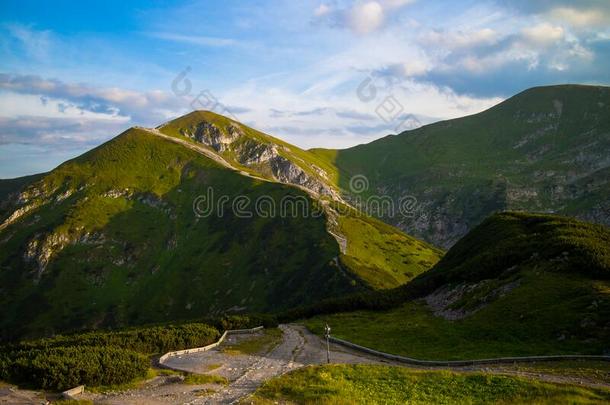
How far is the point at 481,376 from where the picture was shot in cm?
3384

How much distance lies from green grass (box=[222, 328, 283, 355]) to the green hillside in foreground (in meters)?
7.77

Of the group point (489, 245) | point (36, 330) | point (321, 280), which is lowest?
point (36, 330)

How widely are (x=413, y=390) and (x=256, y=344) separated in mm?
28772

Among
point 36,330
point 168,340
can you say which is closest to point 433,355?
point 168,340

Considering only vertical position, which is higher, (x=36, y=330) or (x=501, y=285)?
(x=501, y=285)

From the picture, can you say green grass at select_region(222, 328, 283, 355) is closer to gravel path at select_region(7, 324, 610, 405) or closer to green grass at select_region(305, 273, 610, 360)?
gravel path at select_region(7, 324, 610, 405)

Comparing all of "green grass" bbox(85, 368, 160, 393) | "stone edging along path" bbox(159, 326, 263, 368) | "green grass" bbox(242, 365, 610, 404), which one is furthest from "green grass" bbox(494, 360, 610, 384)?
"stone edging along path" bbox(159, 326, 263, 368)

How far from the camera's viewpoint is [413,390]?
32094 mm

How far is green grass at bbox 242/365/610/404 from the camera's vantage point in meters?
28.9

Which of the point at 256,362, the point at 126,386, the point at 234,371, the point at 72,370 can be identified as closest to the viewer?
the point at 72,370

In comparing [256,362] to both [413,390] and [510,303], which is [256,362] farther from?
[510,303]

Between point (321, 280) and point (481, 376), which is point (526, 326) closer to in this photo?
point (481, 376)

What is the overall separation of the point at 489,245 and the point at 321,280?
307ft

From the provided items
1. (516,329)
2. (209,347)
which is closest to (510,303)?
(516,329)
